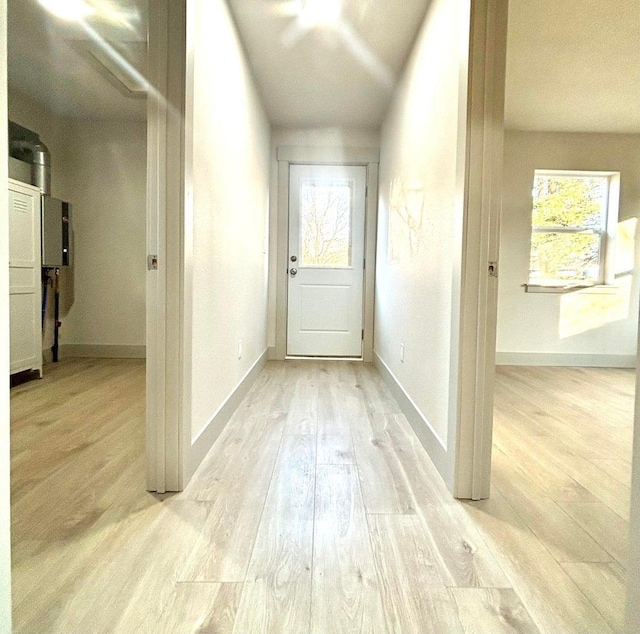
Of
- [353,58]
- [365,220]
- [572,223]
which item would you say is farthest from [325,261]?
[572,223]

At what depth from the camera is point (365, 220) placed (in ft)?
14.8

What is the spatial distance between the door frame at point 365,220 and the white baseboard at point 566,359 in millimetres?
1349

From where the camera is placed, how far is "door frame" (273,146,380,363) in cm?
442

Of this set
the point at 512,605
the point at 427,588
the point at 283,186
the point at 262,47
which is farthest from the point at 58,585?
the point at 283,186

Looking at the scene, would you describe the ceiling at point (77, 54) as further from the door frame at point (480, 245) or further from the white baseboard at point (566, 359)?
the white baseboard at point (566, 359)

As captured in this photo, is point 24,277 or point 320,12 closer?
point 320,12

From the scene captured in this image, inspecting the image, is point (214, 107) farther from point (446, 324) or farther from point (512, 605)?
point (512, 605)

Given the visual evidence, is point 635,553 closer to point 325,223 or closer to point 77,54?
point 77,54

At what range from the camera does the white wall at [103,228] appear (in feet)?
14.4

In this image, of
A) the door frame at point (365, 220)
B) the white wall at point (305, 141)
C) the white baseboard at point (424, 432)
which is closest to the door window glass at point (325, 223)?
the door frame at point (365, 220)

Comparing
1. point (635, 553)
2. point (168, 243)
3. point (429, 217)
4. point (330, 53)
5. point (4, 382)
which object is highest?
point (330, 53)

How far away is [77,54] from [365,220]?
261cm

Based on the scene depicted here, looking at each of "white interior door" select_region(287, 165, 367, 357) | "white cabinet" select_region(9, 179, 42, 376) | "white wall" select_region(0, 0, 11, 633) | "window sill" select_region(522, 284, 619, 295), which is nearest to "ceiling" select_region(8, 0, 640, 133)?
"white interior door" select_region(287, 165, 367, 357)

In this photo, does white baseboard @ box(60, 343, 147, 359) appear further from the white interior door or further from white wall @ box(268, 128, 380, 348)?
the white interior door
